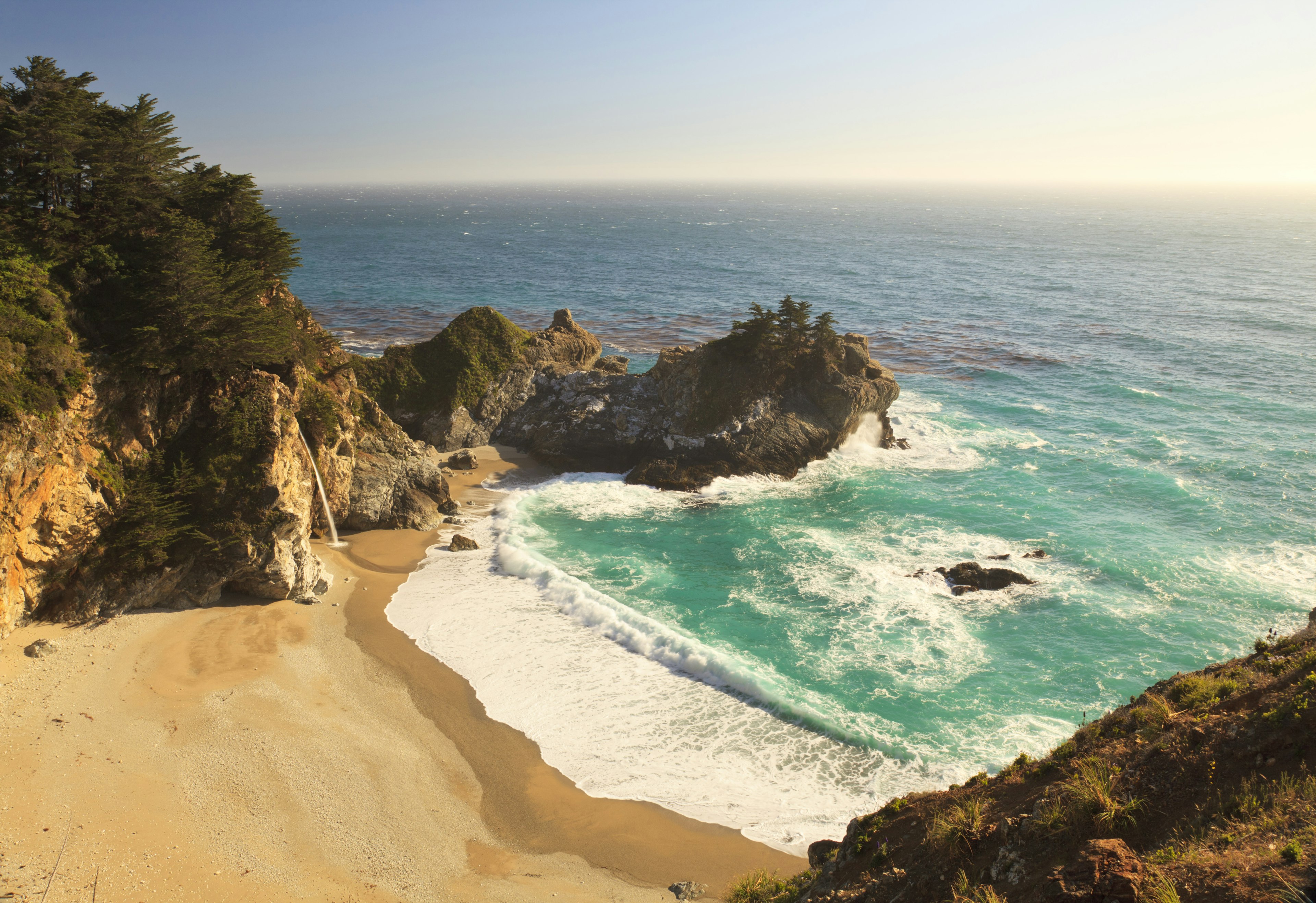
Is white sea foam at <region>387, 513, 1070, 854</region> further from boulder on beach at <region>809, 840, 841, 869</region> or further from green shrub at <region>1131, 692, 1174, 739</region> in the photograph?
green shrub at <region>1131, 692, 1174, 739</region>

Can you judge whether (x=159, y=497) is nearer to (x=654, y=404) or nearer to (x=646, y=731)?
(x=646, y=731)

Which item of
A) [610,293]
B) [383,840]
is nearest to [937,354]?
[610,293]

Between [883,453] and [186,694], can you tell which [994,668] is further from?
[186,694]

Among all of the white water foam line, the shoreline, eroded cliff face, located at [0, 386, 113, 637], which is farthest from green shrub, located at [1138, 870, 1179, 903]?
eroded cliff face, located at [0, 386, 113, 637]

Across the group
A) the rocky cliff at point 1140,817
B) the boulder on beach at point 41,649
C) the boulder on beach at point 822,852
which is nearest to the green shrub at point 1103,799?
the rocky cliff at point 1140,817

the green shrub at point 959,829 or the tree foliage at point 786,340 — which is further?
the tree foliage at point 786,340

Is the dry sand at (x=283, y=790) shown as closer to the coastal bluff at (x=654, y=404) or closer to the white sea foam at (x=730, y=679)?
the white sea foam at (x=730, y=679)

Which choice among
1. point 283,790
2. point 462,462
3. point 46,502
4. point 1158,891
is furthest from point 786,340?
point 1158,891
